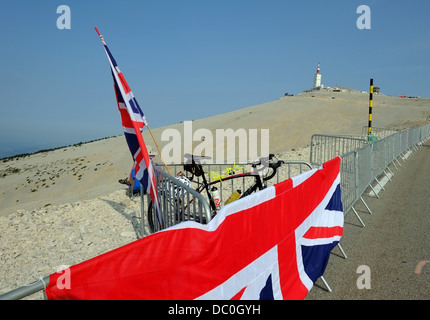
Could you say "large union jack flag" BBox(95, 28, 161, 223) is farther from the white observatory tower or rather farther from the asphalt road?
the white observatory tower

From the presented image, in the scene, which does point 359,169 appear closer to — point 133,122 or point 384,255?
point 384,255

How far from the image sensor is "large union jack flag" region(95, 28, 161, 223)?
461 centimetres

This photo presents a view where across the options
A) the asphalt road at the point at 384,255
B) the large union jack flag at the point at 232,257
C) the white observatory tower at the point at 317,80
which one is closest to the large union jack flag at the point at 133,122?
the large union jack flag at the point at 232,257

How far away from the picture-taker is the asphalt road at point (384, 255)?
401cm

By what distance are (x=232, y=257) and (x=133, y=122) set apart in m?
2.81

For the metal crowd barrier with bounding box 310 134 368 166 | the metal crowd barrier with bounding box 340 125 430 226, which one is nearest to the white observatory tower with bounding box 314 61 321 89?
the metal crowd barrier with bounding box 310 134 368 166

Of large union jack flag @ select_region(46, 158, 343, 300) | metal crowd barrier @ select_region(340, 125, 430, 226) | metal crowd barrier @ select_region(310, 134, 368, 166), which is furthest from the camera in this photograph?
metal crowd barrier @ select_region(310, 134, 368, 166)

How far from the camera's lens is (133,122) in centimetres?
474

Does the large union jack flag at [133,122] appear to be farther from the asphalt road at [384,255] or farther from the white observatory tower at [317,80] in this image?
the white observatory tower at [317,80]

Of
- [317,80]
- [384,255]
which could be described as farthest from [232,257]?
[317,80]

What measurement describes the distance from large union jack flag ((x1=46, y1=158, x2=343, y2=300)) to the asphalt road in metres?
0.40

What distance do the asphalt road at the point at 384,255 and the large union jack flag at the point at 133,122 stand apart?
2741mm

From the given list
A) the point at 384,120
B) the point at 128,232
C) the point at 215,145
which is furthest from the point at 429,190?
the point at 384,120
